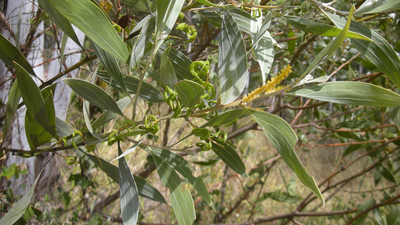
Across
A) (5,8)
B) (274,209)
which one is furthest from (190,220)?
(274,209)

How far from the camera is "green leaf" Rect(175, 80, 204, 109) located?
0.30 m

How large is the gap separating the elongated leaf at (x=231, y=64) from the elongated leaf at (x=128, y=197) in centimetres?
19

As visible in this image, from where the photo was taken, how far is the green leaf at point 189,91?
304mm

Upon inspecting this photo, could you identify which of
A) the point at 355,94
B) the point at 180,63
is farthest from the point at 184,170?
the point at 355,94

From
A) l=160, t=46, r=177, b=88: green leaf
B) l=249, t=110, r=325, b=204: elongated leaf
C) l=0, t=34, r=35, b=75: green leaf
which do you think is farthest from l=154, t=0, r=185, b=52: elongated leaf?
l=0, t=34, r=35, b=75: green leaf

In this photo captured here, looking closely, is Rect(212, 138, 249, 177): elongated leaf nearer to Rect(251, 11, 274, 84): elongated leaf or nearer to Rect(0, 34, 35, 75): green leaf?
Rect(251, 11, 274, 84): elongated leaf

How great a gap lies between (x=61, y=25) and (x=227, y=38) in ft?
0.77

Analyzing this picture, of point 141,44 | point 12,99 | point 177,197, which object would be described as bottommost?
point 177,197

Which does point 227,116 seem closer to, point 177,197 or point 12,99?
point 177,197

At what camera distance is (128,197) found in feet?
1.34

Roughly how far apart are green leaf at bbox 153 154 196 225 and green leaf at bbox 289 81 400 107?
0.24 meters

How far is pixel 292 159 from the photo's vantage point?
0.32 meters

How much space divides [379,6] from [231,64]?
0.23 m

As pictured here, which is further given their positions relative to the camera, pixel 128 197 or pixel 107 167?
pixel 107 167
